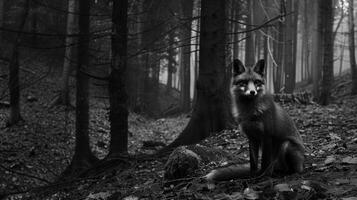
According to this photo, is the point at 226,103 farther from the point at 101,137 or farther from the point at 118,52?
the point at 101,137

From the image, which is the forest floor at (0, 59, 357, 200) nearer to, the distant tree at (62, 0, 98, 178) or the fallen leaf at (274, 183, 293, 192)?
the fallen leaf at (274, 183, 293, 192)

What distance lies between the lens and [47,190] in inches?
368

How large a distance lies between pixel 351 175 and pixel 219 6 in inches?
299

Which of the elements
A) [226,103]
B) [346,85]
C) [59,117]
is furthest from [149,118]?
[226,103]

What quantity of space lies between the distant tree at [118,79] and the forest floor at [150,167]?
61 centimetres

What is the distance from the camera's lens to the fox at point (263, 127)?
6.37 m

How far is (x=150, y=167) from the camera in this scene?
9914 mm

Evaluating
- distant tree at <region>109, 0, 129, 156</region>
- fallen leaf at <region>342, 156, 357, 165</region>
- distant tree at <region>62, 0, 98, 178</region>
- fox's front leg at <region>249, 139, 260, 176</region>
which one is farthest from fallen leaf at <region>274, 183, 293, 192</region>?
distant tree at <region>62, 0, 98, 178</region>

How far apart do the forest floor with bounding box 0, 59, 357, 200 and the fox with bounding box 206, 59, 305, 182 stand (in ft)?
0.91

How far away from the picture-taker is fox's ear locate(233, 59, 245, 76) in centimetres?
651

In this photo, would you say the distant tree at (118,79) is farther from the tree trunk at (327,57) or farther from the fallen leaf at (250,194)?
the tree trunk at (327,57)

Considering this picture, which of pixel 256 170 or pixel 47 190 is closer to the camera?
pixel 256 170

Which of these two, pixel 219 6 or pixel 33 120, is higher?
pixel 219 6

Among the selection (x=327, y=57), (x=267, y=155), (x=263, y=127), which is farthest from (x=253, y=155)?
(x=327, y=57)
